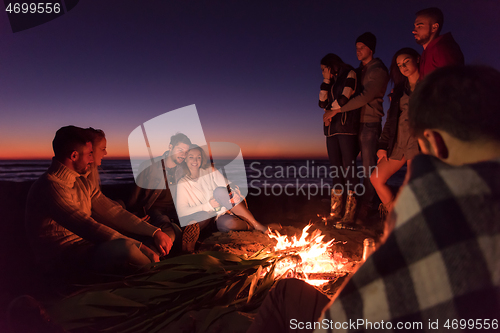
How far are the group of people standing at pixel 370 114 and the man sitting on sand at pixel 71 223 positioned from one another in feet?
9.64

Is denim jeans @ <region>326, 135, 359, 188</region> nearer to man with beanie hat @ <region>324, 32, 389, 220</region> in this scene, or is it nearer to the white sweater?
man with beanie hat @ <region>324, 32, 389, 220</region>

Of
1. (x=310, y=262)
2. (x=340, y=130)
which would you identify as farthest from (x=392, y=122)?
(x=310, y=262)

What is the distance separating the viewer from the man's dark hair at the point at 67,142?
7.46 ft

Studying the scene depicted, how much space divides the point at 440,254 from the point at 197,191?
3.79 meters

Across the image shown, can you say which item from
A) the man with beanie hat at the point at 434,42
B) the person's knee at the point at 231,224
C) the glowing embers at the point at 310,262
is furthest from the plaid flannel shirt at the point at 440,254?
the person's knee at the point at 231,224

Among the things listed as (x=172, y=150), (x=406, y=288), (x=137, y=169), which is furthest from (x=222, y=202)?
(x=406, y=288)

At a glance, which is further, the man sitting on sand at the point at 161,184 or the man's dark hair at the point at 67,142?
the man sitting on sand at the point at 161,184

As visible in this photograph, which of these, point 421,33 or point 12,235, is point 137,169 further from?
point 421,33

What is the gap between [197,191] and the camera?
4207 mm

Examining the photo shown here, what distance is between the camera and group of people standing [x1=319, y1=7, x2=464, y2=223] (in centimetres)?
310

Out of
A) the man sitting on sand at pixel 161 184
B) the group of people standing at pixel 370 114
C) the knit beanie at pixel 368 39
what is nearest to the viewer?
the group of people standing at pixel 370 114

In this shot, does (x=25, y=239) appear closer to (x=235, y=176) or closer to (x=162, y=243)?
(x=162, y=243)

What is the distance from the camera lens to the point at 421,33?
287cm

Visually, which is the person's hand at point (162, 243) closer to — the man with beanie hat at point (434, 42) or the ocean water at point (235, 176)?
the man with beanie hat at point (434, 42)
